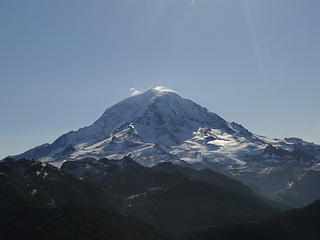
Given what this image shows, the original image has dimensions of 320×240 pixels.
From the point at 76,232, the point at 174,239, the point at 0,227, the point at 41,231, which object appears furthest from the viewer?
the point at 174,239

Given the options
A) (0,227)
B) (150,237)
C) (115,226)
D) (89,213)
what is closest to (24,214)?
(0,227)

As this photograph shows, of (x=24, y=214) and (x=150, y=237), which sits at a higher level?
(x=24, y=214)

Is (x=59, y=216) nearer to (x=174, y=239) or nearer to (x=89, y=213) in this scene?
(x=89, y=213)

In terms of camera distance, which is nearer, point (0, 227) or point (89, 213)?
point (0, 227)

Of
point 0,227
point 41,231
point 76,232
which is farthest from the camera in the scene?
point 0,227

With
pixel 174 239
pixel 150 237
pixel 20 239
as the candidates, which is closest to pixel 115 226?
pixel 150 237

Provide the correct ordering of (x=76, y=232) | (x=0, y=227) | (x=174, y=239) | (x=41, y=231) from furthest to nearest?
(x=174, y=239) < (x=0, y=227) < (x=76, y=232) < (x=41, y=231)

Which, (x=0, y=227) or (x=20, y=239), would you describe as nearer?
(x=20, y=239)

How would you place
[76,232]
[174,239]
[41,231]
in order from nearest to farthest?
[41,231], [76,232], [174,239]

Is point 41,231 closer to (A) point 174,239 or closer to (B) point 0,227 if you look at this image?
(B) point 0,227
